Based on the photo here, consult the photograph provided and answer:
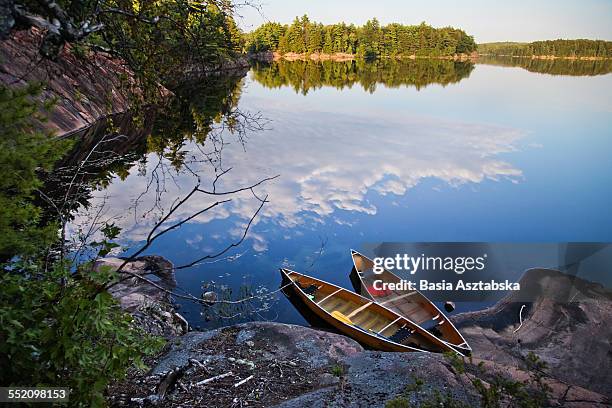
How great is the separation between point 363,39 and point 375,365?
141m

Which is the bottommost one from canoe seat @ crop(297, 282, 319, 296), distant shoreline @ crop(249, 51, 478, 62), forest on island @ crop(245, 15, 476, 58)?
canoe seat @ crop(297, 282, 319, 296)

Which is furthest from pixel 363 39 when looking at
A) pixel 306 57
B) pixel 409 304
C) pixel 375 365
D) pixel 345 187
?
pixel 375 365

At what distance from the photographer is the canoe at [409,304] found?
11242 millimetres

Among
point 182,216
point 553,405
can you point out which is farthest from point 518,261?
point 182,216

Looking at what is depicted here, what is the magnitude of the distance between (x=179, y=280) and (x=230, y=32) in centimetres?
943

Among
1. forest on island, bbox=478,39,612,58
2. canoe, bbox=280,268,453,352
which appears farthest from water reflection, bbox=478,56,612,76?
canoe, bbox=280,268,453,352

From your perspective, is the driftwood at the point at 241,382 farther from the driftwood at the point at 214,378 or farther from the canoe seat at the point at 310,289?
the canoe seat at the point at 310,289

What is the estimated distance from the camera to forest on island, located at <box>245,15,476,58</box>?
416 feet

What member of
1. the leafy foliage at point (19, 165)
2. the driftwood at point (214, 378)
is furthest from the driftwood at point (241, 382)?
the leafy foliage at point (19, 165)

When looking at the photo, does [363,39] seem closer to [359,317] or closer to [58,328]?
[359,317]

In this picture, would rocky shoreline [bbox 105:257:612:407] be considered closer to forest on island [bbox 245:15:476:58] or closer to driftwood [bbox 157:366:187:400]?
driftwood [bbox 157:366:187:400]

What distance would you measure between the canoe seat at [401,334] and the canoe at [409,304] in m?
0.74

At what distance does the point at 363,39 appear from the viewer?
137m

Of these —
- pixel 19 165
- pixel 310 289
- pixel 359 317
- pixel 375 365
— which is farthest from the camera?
pixel 310 289
